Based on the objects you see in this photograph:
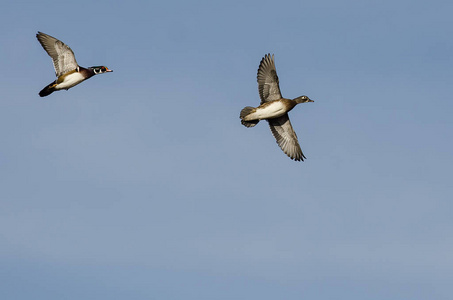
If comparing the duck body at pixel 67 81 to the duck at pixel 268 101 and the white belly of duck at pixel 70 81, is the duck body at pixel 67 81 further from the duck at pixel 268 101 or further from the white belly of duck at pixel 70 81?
the duck at pixel 268 101

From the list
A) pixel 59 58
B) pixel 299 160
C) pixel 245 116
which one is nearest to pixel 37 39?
pixel 59 58

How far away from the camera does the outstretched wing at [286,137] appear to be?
56406 millimetres

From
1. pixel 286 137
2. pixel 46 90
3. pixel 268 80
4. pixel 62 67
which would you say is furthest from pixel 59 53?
pixel 286 137

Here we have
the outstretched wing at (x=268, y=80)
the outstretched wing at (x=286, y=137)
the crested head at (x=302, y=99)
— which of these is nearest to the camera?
the outstretched wing at (x=268, y=80)

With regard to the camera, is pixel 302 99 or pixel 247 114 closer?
pixel 247 114

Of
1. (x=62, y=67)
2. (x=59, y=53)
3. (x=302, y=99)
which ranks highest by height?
(x=302, y=99)

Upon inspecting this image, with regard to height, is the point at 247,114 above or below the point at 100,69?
below

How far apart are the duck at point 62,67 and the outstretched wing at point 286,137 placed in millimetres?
10423

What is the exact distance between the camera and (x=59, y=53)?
54.9m

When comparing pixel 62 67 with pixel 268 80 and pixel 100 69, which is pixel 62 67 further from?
pixel 268 80

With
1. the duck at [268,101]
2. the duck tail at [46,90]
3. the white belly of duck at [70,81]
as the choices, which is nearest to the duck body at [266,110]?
the duck at [268,101]

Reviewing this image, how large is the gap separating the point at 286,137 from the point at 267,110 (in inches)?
116

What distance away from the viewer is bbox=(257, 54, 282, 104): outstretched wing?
54.2 meters

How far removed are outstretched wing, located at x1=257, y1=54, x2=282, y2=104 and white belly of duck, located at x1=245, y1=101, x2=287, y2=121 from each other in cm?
44
